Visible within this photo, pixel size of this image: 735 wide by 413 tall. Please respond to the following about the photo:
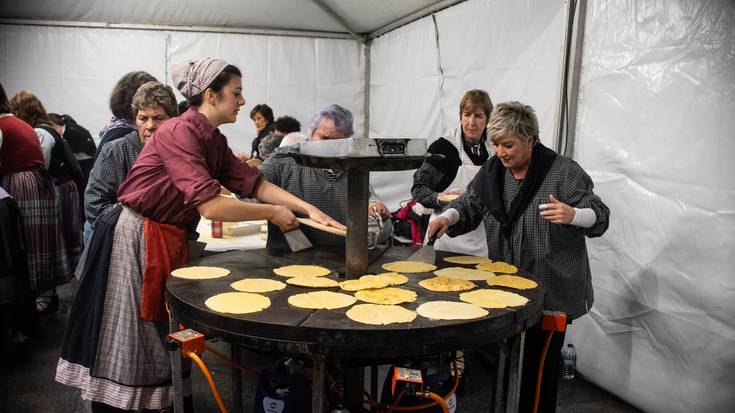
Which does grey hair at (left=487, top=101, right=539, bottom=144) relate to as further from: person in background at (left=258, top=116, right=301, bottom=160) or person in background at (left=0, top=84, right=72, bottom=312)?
person in background at (left=258, top=116, right=301, bottom=160)

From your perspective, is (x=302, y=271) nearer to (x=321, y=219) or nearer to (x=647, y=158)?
(x=321, y=219)

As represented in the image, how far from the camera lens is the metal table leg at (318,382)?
59.9 inches

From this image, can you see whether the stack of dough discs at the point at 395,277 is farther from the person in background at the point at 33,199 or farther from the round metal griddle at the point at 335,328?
the person in background at the point at 33,199

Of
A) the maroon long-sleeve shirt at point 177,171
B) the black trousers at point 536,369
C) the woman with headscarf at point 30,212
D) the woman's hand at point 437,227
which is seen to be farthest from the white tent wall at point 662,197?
the woman with headscarf at point 30,212

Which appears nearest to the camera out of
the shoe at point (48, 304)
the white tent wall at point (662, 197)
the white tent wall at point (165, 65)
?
the white tent wall at point (662, 197)

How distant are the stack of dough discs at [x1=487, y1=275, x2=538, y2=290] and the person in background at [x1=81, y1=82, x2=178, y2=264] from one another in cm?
173

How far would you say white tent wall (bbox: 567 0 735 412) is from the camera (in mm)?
2520

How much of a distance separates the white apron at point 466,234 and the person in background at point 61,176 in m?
2.78

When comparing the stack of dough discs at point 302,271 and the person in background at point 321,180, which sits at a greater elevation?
the person in background at point 321,180

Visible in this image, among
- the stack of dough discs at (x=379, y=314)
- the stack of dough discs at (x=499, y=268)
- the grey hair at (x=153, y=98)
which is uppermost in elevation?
the grey hair at (x=153, y=98)

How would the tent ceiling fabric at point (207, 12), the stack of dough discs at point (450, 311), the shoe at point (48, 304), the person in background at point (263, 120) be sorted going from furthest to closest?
the tent ceiling fabric at point (207, 12)
the person in background at point (263, 120)
the shoe at point (48, 304)
the stack of dough discs at point (450, 311)

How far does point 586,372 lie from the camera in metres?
3.38

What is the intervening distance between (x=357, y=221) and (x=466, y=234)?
193cm

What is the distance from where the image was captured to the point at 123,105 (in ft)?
9.91
